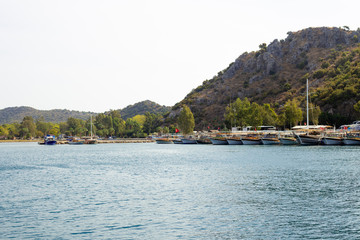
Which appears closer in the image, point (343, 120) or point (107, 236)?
point (107, 236)

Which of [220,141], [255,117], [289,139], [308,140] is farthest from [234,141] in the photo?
[308,140]

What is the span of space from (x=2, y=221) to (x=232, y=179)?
2771cm

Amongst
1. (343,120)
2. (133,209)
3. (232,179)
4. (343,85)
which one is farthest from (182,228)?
(343,85)

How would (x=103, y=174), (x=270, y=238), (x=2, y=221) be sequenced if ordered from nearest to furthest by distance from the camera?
(x=270, y=238), (x=2, y=221), (x=103, y=174)

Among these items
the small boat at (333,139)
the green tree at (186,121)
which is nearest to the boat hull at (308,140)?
the small boat at (333,139)

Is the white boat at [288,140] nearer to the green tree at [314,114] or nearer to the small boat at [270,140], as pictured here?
the small boat at [270,140]

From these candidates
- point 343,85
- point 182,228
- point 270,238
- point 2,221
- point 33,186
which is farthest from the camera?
point 343,85

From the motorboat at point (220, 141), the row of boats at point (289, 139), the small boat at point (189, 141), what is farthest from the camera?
the small boat at point (189, 141)

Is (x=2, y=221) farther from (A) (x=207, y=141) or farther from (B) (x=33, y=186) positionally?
(A) (x=207, y=141)

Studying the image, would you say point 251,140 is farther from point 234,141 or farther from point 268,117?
point 268,117

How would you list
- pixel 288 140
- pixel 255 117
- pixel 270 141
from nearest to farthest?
pixel 288 140 < pixel 270 141 < pixel 255 117

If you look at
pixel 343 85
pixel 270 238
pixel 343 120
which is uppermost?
pixel 343 85

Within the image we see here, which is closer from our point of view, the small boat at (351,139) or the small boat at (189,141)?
the small boat at (351,139)

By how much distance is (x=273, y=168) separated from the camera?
5775 centimetres
